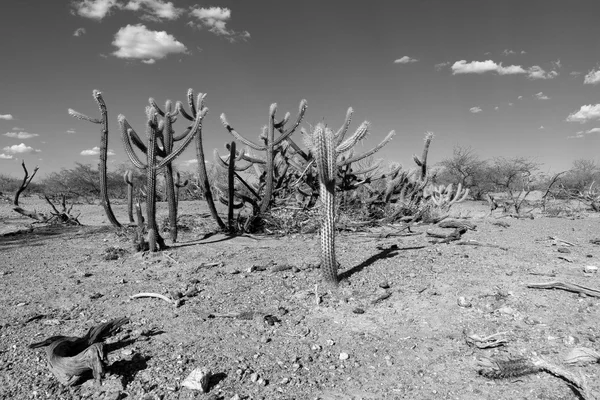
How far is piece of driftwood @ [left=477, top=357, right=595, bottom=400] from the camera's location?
9.22ft

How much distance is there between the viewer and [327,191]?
15.2 ft

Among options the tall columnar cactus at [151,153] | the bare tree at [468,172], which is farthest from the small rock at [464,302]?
the bare tree at [468,172]

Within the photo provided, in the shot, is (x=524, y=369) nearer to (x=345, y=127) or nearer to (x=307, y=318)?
(x=307, y=318)

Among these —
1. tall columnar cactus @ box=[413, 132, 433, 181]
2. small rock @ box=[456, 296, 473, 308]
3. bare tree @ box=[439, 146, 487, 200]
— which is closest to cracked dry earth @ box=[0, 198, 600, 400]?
small rock @ box=[456, 296, 473, 308]

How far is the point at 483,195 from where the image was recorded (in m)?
23.1

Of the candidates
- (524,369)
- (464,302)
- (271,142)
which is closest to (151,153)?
(271,142)

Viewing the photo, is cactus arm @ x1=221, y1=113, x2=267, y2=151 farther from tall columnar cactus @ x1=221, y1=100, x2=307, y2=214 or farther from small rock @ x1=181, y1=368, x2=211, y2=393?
small rock @ x1=181, y1=368, x2=211, y2=393

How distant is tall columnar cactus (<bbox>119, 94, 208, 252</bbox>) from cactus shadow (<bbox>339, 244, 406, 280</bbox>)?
329 centimetres

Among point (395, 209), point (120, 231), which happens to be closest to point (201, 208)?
point (120, 231)

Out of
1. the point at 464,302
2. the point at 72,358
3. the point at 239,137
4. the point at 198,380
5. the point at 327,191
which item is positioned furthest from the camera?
the point at 239,137

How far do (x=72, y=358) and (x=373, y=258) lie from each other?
12.1ft

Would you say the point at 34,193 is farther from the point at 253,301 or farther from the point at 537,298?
the point at 537,298

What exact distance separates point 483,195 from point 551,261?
19.0 meters

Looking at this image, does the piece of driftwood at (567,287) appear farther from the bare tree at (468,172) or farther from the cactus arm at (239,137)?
the bare tree at (468,172)
